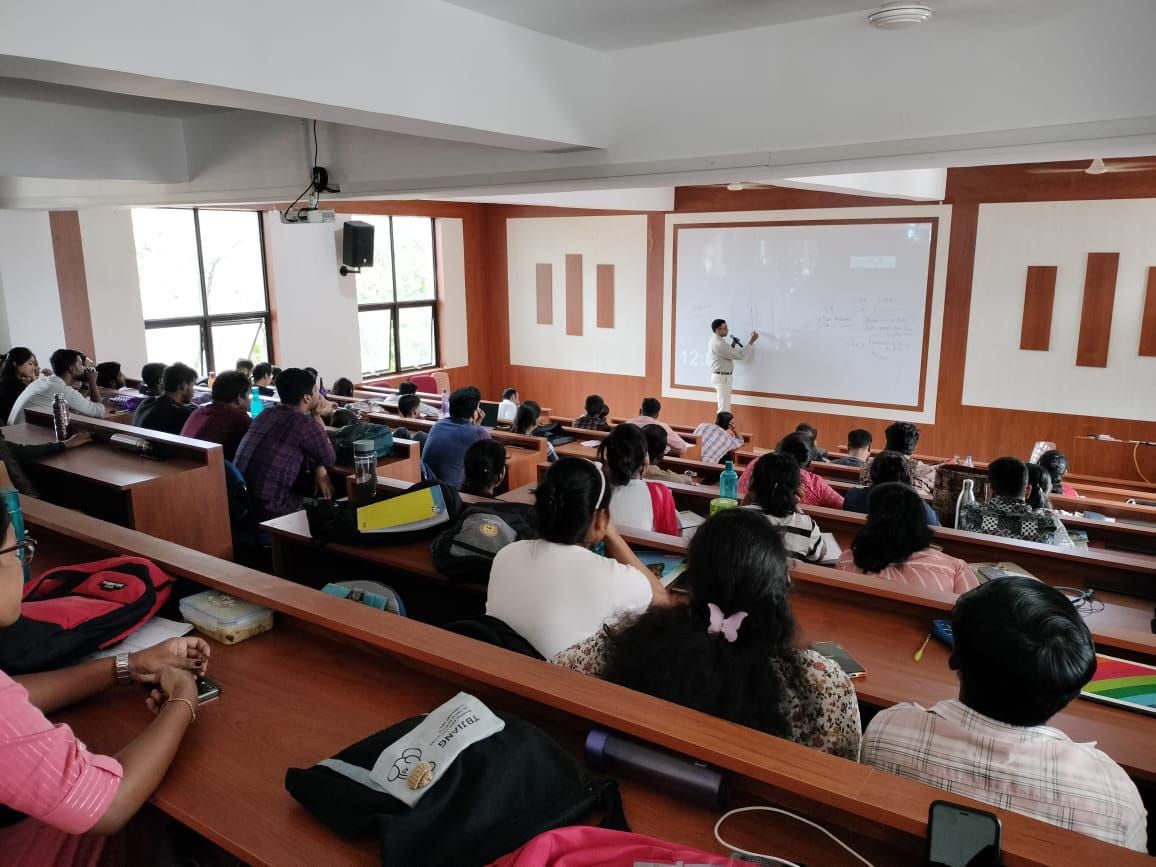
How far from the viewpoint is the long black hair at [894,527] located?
2.61m

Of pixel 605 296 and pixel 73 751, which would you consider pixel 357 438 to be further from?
pixel 605 296

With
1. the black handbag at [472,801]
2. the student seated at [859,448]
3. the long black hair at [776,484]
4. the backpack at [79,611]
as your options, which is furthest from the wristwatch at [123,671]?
the student seated at [859,448]

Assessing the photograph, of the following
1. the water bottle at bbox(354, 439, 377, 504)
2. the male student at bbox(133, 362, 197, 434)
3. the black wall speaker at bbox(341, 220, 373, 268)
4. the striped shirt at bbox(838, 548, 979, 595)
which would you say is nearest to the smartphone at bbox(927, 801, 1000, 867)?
the striped shirt at bbox(838, 548, 979, 595)

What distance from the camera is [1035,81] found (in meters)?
2.61

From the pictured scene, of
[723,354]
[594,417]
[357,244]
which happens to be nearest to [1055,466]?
[594,417]

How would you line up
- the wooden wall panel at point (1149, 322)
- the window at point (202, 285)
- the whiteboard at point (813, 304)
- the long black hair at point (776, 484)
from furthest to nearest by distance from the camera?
the whiteboard at point (813, 304) < the window at point (202, 285) < the wooden wall panel at point (1149, 322) < the long black hair at point (776, 484)

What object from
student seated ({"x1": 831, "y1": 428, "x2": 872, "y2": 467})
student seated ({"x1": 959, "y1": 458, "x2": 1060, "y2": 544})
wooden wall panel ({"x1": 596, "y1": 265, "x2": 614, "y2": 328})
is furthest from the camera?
wooden wall panel ({"x1": 596, "y1": 265, "x2": 614, "y2": 328})

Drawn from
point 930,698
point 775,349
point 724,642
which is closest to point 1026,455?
point 775,349

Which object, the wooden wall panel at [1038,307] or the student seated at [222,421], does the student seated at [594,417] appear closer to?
the student seated at [222,421]

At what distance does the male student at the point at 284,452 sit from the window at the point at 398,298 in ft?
19.4

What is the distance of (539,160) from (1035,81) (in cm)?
203

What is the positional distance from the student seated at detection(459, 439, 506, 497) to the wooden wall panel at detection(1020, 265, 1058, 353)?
20.6ft

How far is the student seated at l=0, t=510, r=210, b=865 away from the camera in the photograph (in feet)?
3.98

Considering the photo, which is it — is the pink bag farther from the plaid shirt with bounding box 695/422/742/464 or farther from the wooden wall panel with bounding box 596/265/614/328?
the wooden wall panel with bounding box 596/265/614/328
